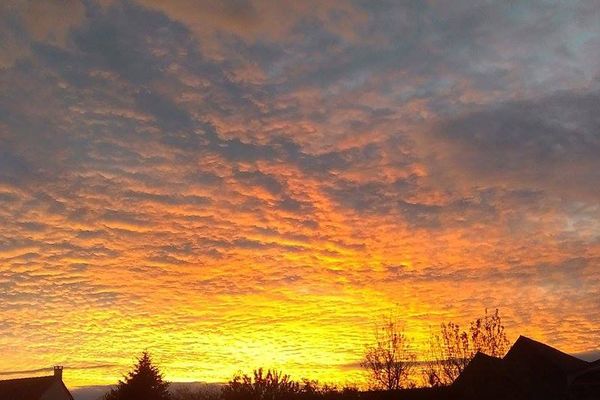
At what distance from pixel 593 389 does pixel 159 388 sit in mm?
29252

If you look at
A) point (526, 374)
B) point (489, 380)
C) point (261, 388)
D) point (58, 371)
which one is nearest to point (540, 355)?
point (526, 374)

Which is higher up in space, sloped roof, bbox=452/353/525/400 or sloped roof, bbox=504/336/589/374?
sloped roof, bbox=504/336/589/374

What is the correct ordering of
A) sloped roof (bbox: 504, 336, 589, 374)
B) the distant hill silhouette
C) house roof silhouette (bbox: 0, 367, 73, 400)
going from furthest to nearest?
1. house roof silhouette (bbox: 0, 367, 73, 400)
2. sloped roof (bbox: 504, 336, 589, 374)
3. the distant hill silhouette

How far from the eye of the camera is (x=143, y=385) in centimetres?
3625

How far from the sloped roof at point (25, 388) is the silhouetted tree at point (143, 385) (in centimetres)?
2894

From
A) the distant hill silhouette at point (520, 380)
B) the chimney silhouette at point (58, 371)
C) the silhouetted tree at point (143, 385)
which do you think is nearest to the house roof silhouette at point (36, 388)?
the chimney silhouette at point (58, 371)

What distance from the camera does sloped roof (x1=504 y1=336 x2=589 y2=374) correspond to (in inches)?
1738

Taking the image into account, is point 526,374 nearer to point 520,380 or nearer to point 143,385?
point 520,380

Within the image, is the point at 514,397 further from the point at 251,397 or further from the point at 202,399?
the point at 202,399

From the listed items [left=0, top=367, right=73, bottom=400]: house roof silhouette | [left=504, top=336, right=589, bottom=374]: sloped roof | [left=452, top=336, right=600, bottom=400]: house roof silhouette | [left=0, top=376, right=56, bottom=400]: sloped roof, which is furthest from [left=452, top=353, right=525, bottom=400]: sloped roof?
[left=0, top=376, right=56, bottom=400]: sloped roof

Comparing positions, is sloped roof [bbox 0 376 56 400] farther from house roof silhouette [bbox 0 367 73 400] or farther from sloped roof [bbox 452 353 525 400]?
sloped roof [bbox 452 353 525 400]

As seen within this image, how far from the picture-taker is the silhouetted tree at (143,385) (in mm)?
36031

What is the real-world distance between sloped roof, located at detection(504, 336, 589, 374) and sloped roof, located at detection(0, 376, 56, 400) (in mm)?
50696

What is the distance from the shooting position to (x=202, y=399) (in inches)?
1592
